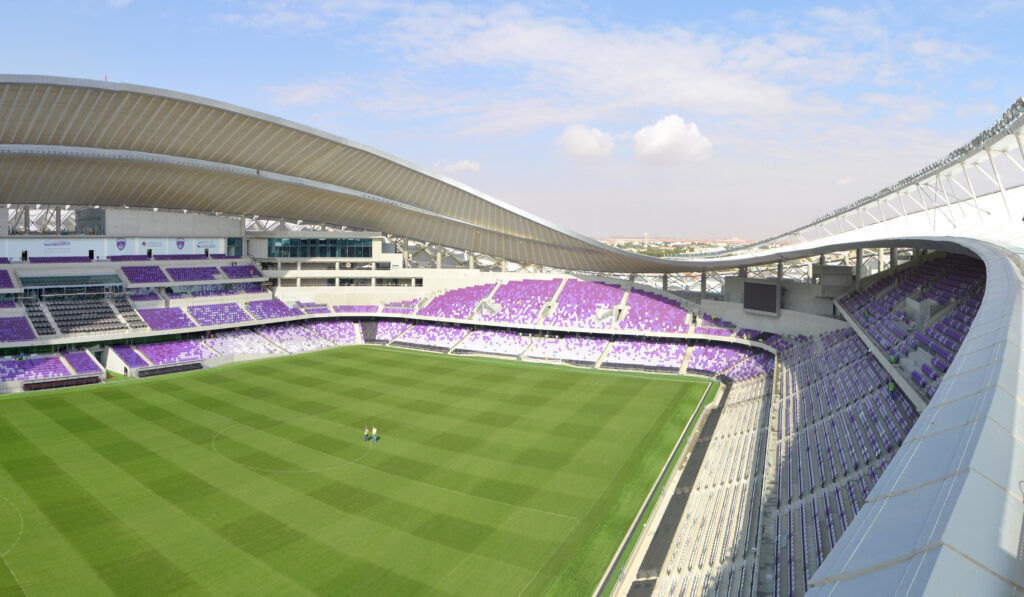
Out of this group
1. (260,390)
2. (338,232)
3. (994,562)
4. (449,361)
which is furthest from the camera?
(338,232)

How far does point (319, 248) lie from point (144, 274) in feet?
42.0

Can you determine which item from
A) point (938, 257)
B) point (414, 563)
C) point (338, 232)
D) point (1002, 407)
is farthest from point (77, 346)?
point (938, 257)

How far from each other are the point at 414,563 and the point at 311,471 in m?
7.10

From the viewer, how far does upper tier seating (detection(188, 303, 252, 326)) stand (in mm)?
38681

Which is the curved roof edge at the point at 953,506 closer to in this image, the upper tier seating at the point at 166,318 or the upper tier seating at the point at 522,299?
the upper tier seating at the point at 522,299

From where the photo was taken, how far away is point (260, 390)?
29656 mm

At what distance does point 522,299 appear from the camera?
45.2m

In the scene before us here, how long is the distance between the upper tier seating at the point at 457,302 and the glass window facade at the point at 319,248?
23.8 ft

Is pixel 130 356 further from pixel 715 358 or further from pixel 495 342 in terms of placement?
pixel 715 358

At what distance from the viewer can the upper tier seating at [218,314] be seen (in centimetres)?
3868

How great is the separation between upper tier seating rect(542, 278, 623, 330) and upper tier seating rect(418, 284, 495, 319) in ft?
23.0

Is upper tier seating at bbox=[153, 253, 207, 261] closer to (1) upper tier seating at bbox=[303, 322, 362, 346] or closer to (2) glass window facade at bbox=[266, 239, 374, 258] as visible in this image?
(2) glass window facade at bbox=[266, 239, 374, 258]

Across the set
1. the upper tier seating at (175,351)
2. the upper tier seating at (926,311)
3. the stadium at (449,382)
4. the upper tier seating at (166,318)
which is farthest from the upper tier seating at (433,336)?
the upper tier seating at (926,311)

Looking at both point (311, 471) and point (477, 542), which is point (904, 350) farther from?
point (311, 471)
